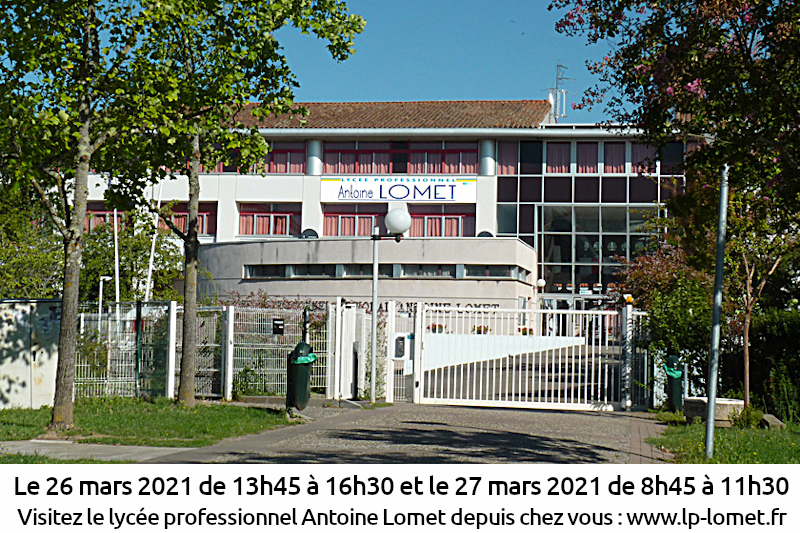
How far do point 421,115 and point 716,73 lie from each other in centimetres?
4058

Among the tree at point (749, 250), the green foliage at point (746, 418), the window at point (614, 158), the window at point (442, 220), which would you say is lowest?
the green foliage at point (746, 418)

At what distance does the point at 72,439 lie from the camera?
11695 millimetres

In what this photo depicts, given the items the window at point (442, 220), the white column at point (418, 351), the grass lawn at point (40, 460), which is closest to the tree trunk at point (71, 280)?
the grass lawn at point (40, 460)

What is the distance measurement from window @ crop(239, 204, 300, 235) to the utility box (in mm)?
32141

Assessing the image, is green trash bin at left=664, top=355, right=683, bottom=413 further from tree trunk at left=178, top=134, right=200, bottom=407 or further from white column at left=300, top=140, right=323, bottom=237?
white column at left=300, top=140, right=323, bottom=237

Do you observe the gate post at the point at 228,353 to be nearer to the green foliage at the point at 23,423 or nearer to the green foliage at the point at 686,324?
the green foliage at the point at 23,423

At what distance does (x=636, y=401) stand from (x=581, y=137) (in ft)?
95.0

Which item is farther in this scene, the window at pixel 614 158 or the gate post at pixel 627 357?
the window at pixel 614 158

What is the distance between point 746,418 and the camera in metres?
14.2

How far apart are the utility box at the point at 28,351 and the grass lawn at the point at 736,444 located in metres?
9.40

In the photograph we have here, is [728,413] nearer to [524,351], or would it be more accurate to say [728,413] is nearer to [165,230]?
[524,351]

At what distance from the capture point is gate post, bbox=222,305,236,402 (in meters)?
18.3

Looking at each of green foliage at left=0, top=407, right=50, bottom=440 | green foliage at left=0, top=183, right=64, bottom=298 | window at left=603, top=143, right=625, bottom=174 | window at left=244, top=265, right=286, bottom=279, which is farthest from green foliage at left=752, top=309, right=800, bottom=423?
window at left=603, top=143, right=625, bottom=174

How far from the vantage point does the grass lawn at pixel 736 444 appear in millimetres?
10039
